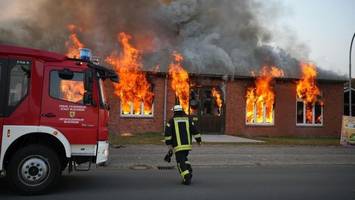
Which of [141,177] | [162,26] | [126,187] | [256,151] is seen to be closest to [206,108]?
[162,26]

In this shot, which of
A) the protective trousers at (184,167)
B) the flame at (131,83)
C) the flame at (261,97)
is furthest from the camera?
the flame at (261,97)

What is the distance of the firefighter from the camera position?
Answer: 8.77 m

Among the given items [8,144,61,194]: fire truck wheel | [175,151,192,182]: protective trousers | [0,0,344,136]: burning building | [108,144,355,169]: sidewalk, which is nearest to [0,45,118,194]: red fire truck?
[8,144,61,194]: fire truck wheel

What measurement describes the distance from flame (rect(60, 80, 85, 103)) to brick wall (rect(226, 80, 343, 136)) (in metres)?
16.5

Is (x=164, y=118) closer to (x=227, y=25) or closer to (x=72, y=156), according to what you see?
(x=227, y=25)

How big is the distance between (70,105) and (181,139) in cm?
245

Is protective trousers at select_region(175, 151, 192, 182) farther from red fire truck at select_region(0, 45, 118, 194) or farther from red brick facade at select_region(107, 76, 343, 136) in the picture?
red brick facade at select_region(107, 76, 343, 136)

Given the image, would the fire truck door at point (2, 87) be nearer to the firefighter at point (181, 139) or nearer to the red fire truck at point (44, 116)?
the red fire truck at point (44, 116)

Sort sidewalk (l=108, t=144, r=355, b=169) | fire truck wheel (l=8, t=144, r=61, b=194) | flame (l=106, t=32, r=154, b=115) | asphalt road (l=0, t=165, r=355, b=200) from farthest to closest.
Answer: flame (l=106, t=32, r=154, b=115) → sidewalk (l=108, t=144, r=355, b=169) → asphalt road (l=0, t=165, r=355, b=200) → fire truck wheel (l=8, t=144, r=61, b=194)

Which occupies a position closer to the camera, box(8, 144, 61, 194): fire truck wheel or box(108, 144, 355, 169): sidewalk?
box(8, 144, 61, 194): fire truck wheel

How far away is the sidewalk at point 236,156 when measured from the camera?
12.9 m

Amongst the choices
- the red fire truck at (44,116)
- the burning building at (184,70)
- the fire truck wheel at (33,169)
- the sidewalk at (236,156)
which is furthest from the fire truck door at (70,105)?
the burning building at (184,70)

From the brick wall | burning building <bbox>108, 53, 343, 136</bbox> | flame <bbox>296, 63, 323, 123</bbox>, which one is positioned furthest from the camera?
flame <bbox>296, 63, 323, 123</bbox>

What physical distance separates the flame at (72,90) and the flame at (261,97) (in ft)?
56.5
